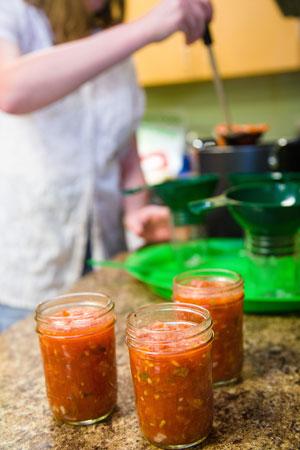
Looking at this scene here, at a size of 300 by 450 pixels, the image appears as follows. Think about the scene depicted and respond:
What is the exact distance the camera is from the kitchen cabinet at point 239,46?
245 centimetres

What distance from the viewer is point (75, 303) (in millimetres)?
778

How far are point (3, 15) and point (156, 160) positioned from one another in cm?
164

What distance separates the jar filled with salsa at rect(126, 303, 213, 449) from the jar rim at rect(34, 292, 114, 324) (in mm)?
80

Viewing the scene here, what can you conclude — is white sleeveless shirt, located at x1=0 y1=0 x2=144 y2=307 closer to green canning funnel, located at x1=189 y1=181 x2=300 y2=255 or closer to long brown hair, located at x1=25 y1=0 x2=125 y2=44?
long brown hair, located at x1=25 y1=0 x2=125 y2=44

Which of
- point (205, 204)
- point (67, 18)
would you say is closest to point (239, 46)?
point (67, 18)

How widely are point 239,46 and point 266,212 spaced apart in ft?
6.09

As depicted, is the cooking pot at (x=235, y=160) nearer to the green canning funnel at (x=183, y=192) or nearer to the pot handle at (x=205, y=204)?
the green canning funnel at (x=183, y=192)

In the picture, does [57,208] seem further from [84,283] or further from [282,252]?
[282,252]

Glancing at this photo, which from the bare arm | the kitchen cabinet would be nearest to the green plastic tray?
the bare arm

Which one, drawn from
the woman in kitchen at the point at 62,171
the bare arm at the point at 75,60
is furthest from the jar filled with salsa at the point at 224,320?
the woman in kitchen at the point at 62,171

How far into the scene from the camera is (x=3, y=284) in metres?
1.51

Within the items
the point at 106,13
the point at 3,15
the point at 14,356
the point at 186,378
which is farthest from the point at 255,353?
the point at 106,13

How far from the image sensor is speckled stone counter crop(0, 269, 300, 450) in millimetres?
644

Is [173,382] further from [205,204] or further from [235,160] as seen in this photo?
[235,160]
